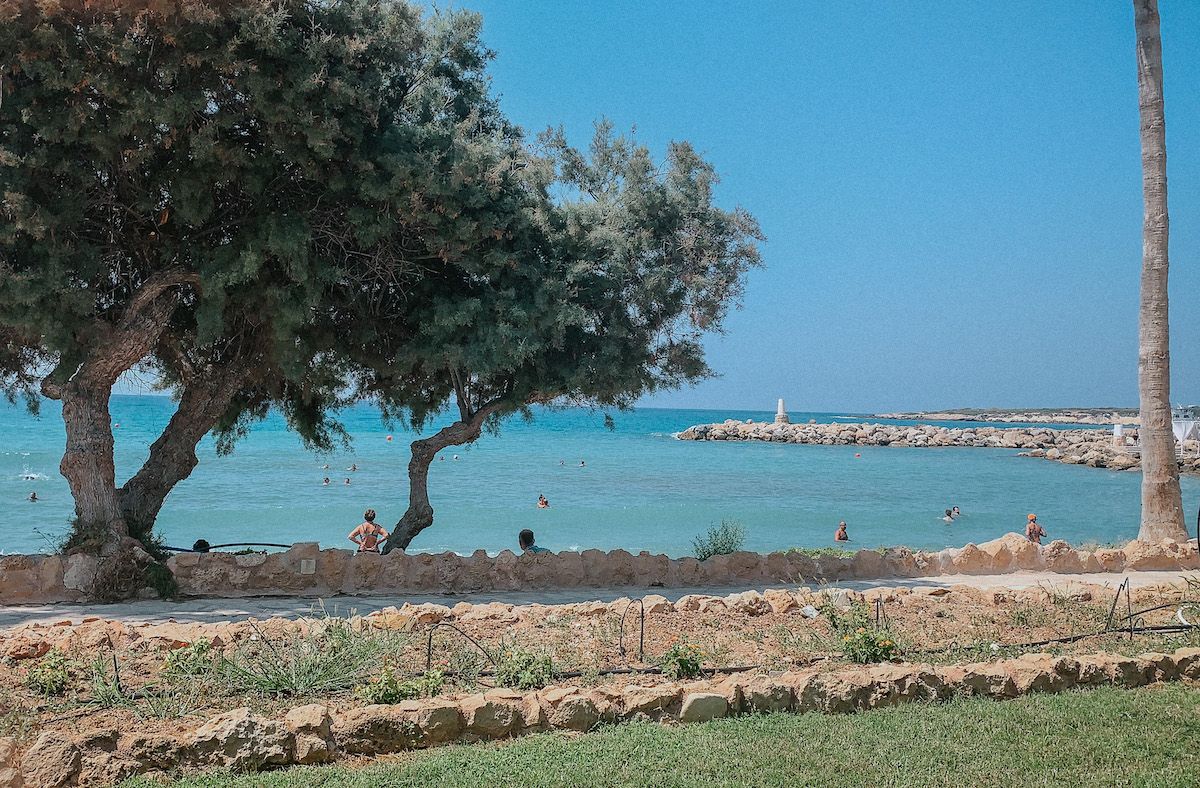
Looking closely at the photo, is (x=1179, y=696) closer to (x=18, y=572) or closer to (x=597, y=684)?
(x=597, y=684)

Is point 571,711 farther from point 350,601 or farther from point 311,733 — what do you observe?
point 350,601

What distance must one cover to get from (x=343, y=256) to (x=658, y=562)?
556 cm

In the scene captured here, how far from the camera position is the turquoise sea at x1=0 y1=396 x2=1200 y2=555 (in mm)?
21797

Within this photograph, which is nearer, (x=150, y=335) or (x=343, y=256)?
(x=150, y=335)

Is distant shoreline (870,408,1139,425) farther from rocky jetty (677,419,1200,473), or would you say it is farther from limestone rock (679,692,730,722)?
limestone rock (679,692,730,722)

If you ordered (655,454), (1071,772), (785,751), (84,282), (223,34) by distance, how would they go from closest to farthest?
(1071,772) < (785,751) < (223,34) < (84,282) < (655,454)

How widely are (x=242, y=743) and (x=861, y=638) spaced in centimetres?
404

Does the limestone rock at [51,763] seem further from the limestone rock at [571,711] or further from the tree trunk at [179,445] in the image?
the tree trunk at [179,445]

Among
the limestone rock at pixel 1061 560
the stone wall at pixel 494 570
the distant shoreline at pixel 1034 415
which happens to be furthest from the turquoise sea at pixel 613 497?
the distant shoreline at pixel 1034 415

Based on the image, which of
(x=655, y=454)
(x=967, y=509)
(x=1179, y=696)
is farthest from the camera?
(x=655, y=454)

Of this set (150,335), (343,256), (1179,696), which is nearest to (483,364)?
(343,256)

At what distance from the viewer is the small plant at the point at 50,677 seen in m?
5.15

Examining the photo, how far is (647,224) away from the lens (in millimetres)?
11531

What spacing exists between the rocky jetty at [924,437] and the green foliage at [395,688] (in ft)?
163
